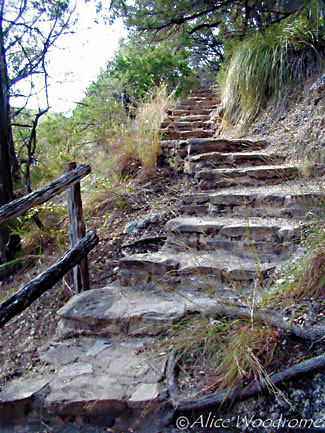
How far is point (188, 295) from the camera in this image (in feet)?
9.18

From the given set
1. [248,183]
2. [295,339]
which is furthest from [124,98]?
[295,339]

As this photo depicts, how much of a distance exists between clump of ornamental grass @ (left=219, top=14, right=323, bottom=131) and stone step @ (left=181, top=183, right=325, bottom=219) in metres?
1.85

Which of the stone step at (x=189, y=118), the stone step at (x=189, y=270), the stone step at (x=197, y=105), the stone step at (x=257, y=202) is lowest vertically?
the stone step at (x=189, y=270)

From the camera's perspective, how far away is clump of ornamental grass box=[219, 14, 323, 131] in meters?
4.80

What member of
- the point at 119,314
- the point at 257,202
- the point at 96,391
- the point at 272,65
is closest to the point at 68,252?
the point at 119,314

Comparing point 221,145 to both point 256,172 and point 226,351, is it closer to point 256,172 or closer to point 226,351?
point 256,172

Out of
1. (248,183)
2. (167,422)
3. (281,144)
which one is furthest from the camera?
(281,144)

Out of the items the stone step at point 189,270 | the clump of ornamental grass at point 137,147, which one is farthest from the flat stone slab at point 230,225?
the clump of ornamental grass at point 137,147

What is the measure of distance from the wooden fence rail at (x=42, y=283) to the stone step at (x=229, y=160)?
5.31 ft

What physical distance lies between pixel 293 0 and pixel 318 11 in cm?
173

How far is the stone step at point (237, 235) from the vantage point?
2971 mm

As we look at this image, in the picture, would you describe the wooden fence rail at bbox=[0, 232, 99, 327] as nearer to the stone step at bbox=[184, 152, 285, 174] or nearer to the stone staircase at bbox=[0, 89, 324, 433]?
the stone staircase at bbox=[0, 89, 324, 433]

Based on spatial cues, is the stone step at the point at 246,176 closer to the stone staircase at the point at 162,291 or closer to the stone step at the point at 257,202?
the stone staircase at the point at 162,291

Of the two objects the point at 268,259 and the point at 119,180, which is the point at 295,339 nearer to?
the point at 268,259
